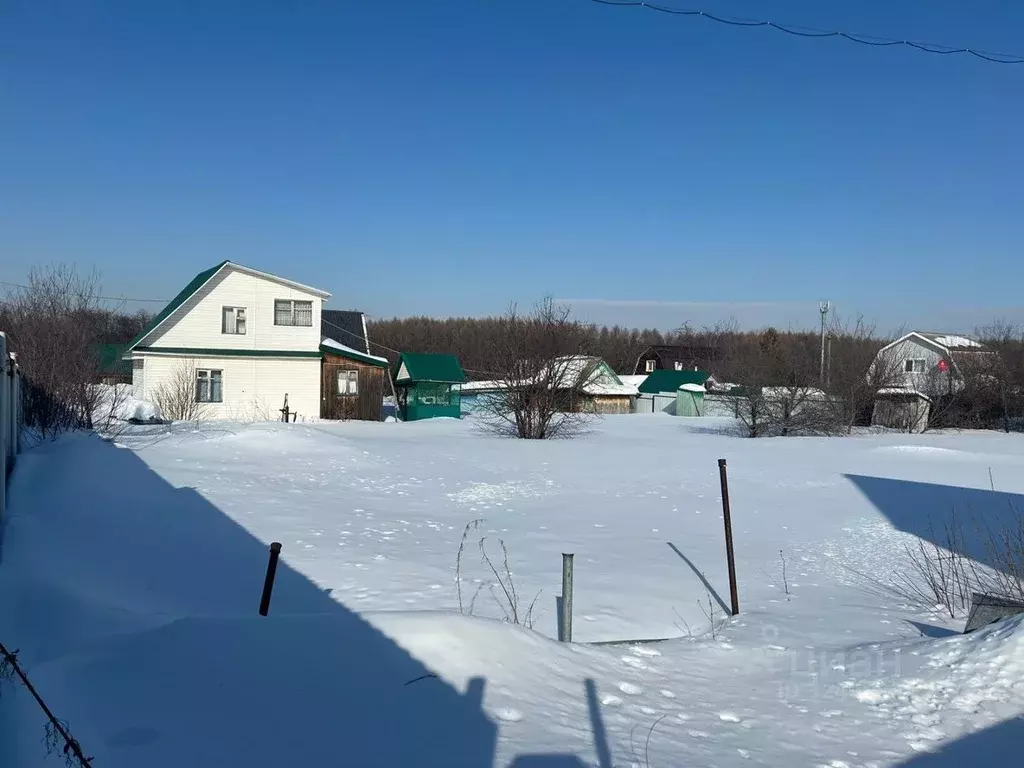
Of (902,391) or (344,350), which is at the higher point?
(344,350)

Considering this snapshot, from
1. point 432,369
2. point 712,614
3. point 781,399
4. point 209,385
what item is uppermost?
point 432,369

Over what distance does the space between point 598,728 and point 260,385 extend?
28503 millimetres

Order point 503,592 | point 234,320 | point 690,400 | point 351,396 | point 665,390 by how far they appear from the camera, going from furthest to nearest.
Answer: point 665,390 → point 690,400 → point 351,396 → point 234,320 → point 503,592

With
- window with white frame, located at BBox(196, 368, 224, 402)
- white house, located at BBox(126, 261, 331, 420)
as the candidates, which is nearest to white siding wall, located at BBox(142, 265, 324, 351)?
white house, located at BBox(126, 261, 331, 420)

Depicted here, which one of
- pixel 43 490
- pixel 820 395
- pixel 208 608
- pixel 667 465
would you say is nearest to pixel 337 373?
pixel 667 465

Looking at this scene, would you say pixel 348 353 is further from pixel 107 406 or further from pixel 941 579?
pixel 941 579

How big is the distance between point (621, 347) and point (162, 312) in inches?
2908

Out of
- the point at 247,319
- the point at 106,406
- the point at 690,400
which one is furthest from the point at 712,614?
the point at 690,400

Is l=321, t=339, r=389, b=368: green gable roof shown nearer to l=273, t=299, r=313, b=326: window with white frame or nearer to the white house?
the white house

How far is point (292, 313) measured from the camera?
31672 millimetres

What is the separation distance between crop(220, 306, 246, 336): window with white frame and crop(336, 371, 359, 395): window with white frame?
411 centimetres

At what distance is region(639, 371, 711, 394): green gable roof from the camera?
53.4 meters

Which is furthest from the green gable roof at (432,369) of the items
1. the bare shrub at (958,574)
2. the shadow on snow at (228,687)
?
the shadow on snow at (228,687)

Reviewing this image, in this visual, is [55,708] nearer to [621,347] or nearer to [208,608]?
[208,608]
